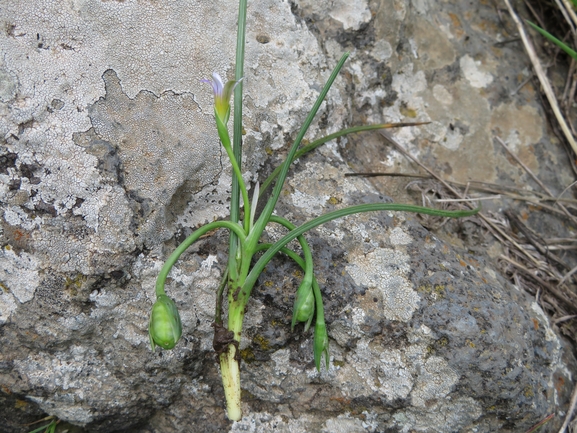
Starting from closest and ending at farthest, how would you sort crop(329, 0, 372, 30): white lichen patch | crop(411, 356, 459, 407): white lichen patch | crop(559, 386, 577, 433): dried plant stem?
1. crop(411, 356, 459, 407): white lichen patch
2. crop(559, 386, 577, 433): dried plant stem
3. crop(329, 0, 372, 30): white lichen patch

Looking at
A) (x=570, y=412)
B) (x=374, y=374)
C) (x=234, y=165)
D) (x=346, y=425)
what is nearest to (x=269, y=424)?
(x=346, y=425)

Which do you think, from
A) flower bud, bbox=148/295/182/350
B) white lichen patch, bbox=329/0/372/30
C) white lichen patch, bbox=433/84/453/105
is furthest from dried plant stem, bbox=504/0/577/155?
flower bud, bbox=148/295/182/350

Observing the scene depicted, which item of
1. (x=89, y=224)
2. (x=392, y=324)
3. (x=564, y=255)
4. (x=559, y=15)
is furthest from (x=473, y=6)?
(x=89, y=224)

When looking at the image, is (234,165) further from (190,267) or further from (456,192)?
(456,192)

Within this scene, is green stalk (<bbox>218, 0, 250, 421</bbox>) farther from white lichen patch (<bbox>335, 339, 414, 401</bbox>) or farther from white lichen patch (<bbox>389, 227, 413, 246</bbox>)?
white lichen patch (<bbox>389, 227, 413, 246</bbox>)

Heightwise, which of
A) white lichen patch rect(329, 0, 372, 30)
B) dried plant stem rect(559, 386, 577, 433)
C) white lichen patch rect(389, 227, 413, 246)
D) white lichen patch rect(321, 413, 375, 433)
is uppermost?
white lichen patch rect(329, 0, 372, 30)

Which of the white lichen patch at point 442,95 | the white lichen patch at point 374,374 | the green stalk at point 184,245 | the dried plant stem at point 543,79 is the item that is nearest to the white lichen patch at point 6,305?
the green stalk at point 184,245

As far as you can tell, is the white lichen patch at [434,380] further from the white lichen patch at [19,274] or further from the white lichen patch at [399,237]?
the white lichen patch at [19,274]
